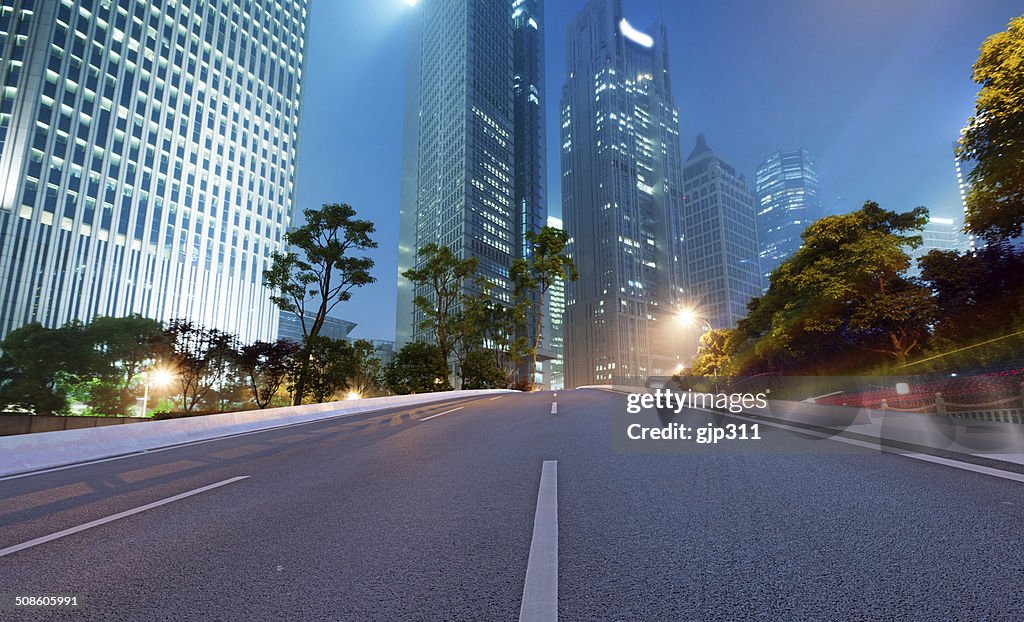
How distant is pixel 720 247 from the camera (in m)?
146

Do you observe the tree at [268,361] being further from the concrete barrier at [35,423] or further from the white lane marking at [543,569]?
the white lane marking at [543,569]

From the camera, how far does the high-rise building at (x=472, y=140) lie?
107 meters

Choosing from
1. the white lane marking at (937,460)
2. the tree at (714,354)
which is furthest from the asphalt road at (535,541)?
the tree at (714,354)

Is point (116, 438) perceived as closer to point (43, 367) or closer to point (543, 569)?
point (543, 569)

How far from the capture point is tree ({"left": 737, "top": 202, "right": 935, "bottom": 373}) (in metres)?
17.5

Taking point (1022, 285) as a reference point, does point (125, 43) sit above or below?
above

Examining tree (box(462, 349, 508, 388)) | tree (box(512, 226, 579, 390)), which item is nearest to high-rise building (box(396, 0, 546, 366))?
tree (box(512, 226, 579, 390))

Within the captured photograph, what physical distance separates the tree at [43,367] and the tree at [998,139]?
46.2 m

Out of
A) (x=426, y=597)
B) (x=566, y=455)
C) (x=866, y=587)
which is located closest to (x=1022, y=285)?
(x=566, y=455)

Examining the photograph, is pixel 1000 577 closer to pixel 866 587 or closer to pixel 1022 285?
pixel 866 587

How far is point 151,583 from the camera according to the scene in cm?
240

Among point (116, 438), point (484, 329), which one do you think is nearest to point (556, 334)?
point (484, 329)

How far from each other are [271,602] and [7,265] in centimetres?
6768

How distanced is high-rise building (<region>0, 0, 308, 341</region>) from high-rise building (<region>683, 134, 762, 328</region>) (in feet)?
414
